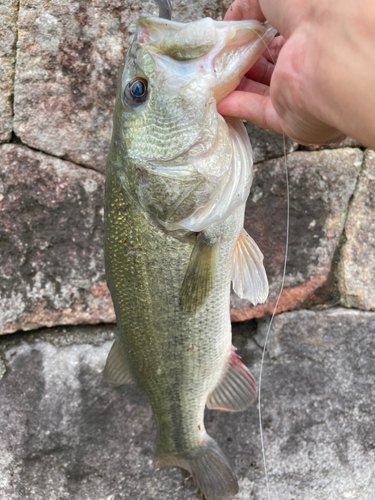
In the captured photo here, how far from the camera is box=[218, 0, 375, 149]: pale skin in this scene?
28.2 inches

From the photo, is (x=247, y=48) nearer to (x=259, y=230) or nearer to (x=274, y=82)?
(x=274, y=82)

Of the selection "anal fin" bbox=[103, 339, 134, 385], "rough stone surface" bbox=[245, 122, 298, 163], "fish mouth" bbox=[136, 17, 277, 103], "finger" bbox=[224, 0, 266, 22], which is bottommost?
"anal fin" bbox=[103, 339, 134, 385]

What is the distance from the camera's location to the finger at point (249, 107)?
1.06 m

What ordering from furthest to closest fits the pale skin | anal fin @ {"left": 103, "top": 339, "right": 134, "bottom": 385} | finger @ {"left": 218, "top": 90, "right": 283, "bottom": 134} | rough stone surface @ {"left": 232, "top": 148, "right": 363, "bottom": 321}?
rough stone surface @ {"left": 232, "top": 148, "right": 363, "bottom": 321} → anal fin @ {"left": 103, "top": 339, "right": 134, "bottom": 385} → finger @ {"left": 218, "top": 90, "right": 283, "bottom": 134} → the pale skin

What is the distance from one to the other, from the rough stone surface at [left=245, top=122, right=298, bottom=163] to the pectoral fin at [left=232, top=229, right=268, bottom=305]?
0.55 m

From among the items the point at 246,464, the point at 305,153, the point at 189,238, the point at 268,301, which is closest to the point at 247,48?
the point at 189,238

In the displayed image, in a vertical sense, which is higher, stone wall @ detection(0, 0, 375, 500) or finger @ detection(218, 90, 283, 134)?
finger @ detection(218, 90, 283, 134)

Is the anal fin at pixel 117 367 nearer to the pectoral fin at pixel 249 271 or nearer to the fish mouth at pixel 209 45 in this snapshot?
the pectoral fin at pixel 249 271

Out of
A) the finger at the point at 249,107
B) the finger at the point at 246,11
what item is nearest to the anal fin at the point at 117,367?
the finger at the point at 249,107

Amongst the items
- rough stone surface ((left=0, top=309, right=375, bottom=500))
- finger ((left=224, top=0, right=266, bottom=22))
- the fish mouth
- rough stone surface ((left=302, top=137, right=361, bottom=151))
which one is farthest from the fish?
rough stone surface ((left=302, top=137, right=361, bottom=151))

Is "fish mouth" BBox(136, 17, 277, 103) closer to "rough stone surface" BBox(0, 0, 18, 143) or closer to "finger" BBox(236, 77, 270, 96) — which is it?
"finger" BBox(236, 77, 270, 96)

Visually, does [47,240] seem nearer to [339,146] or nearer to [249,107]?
[249,107]

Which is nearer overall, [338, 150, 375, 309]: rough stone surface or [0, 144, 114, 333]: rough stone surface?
[0, 144, 114, 333]: rough stone surface

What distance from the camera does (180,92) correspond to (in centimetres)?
99
